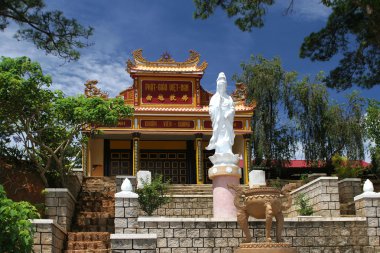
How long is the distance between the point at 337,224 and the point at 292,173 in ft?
51.0

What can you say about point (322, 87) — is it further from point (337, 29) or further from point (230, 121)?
point (230, 121)

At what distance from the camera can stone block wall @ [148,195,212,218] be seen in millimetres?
15875

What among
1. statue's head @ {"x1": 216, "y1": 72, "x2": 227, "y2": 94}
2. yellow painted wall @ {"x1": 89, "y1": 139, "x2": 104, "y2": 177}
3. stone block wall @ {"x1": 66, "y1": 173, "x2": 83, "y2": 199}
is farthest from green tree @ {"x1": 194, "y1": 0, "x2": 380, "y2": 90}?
yellow painted wall @ {"x1": 89, "y1": 139, "x2": 104, "y2": 177}

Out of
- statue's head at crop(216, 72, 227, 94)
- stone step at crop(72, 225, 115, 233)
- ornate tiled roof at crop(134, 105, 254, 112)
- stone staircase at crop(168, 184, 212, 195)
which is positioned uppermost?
ornate tiled roof at crop(134, 105, 254, 112)

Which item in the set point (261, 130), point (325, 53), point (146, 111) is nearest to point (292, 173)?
point (261, 130)

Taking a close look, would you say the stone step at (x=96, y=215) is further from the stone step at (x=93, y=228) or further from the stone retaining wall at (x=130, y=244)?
the stone retaining wall at (x=130, y=244)

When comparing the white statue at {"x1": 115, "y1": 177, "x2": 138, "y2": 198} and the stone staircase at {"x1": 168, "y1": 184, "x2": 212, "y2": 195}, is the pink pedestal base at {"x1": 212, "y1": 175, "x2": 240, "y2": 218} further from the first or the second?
the stone staircase at {"x1": 168, "y1": 184, "x2": 212, "y2": 195}

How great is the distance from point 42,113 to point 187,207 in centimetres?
579

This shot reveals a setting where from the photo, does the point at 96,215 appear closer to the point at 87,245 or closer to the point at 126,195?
the point at 87,245

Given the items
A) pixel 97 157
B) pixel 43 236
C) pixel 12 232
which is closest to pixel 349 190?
pixel 43 236

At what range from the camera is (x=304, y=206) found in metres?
15.0

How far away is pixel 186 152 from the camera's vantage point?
26.2 m

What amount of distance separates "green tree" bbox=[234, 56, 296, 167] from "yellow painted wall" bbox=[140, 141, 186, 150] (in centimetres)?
385

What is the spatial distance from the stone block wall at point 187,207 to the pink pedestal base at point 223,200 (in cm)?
298
